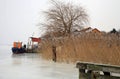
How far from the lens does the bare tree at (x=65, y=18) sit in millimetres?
32625

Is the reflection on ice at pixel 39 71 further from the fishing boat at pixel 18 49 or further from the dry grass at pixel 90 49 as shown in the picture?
the fishing boat at pixel 18 49

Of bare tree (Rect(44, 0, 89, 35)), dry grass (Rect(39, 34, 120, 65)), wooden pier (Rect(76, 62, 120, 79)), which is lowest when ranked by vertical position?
wooden pier (Rect(76, 62, 120, 79))

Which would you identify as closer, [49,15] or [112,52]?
[112,52]

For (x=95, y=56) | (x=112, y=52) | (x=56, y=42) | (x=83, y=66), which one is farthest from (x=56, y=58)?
(x=83, y=66)

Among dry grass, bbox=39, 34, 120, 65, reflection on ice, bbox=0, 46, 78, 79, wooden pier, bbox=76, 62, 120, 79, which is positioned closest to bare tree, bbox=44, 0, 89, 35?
dry grass, bbox=39, 34, 120, 65

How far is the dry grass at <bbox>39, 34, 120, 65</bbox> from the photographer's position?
1586 centimetres

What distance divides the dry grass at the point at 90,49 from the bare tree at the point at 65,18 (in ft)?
34.3

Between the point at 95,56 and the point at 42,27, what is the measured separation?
17753mm

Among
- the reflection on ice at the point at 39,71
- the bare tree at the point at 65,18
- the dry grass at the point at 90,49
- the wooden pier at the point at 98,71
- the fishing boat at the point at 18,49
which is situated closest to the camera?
the wooden pier at the point at 98,71

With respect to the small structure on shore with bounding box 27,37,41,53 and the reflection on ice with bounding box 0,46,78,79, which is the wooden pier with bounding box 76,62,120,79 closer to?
the reflection on ice with bounding box 0,46,78,79

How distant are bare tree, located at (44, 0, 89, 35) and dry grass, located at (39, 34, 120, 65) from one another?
34.3ft

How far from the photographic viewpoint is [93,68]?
652 centimetres

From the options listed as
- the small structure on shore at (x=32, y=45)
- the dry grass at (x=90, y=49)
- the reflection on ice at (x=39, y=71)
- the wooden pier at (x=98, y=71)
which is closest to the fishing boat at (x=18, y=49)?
the small structure on shore at (x=32, y=45)

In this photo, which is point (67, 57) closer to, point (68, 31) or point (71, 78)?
point (71, 78)
